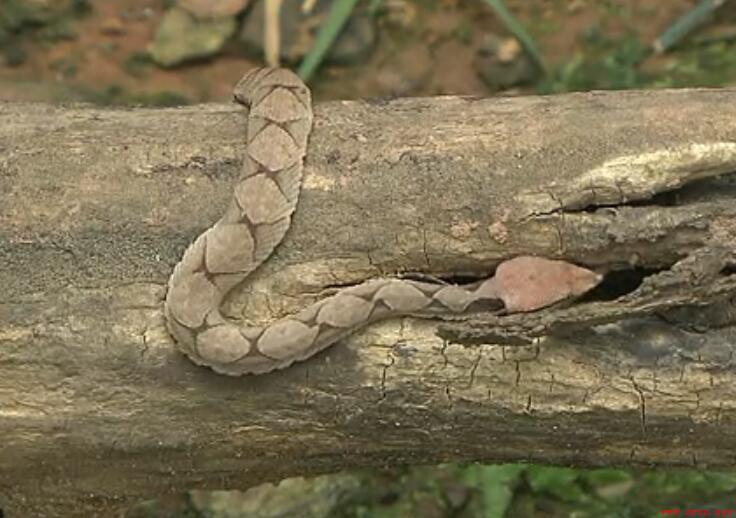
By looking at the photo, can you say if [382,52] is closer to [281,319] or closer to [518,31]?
[518,31]

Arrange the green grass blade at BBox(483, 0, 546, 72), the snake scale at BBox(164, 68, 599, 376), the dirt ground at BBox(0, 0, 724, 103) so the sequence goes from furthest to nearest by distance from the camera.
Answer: the dirt ground at BBox(0, 0, 724, 103) → the green grass blade at BBox(483, 0, 546, 72) → the snake scale at BBox(164, 68, 599, 376)

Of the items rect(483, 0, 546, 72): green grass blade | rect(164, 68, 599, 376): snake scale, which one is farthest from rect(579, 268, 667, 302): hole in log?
rect(483, 0, 546, 72): green grass blade

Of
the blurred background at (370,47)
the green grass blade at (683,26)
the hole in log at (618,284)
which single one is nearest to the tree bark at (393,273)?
the hole in log at (618,284)

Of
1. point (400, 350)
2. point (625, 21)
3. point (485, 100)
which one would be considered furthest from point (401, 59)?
point (400, 350)

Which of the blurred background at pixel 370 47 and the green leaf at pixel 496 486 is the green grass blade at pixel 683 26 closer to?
the blurred background at pixel 370 47

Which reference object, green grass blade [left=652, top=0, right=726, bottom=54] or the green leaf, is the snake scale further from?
green grass blade [left=652, top=0, right=726, bottom=54]

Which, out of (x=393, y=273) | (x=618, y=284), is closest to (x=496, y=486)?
(x=618, y=284)
